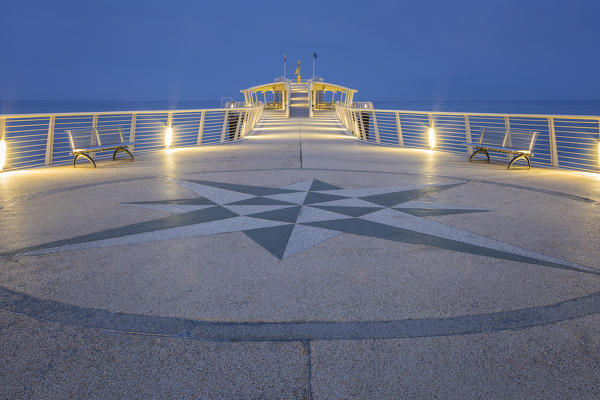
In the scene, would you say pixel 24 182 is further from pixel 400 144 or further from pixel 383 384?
pixel 400 144

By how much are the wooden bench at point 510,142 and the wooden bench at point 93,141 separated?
28.0 feet

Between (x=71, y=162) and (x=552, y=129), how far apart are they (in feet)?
37.3

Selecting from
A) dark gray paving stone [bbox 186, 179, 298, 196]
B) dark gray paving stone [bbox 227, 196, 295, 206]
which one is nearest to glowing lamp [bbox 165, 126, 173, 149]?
dark gray paving stone [bbox 186, 179, 298, 196]

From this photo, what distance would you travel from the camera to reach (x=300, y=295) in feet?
10.2

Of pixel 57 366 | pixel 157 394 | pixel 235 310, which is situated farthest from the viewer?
pixel 235 310

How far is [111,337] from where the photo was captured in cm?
258

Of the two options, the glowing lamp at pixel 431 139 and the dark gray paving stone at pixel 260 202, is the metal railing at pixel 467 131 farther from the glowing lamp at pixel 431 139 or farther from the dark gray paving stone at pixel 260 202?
the dark gray paving stone at pixel 260 202

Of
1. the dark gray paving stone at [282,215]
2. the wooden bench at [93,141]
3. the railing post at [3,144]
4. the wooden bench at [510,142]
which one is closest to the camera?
the dark gray paving stone at [282,215]

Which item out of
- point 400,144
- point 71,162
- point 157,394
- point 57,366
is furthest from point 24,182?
point 400,144

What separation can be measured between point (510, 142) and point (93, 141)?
9711 millimetres

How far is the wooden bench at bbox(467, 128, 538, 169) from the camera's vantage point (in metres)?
8.98

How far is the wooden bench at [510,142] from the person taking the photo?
898 cm

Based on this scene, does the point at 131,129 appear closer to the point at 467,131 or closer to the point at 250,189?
the point at 250,189

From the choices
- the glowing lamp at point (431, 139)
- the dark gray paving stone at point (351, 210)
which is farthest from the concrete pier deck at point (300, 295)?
the glowing lamp at point (431, 139)
